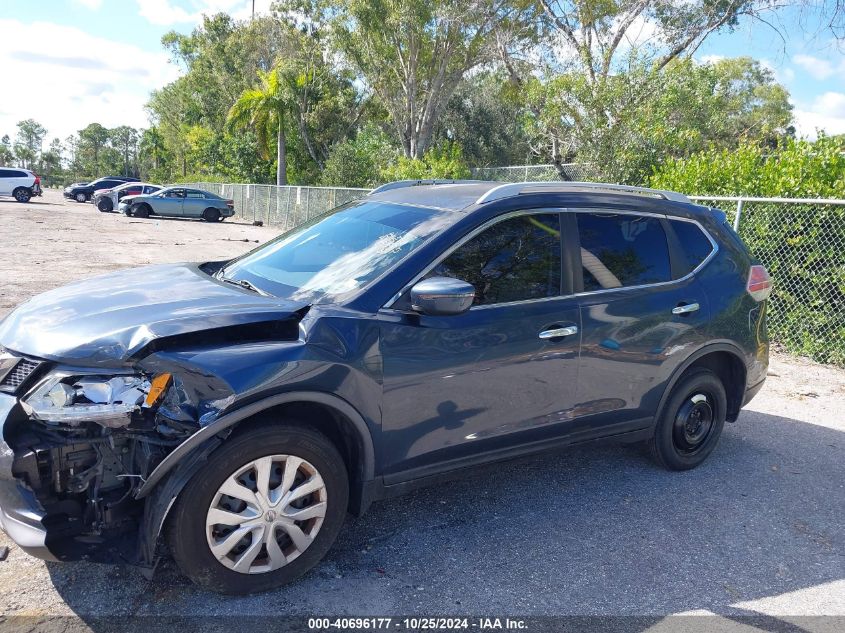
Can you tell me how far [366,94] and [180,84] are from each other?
1117 inches

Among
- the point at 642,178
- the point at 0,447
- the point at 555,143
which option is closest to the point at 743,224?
the point at 642,178

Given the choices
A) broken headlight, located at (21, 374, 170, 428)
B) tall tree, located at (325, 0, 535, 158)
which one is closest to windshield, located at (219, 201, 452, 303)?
broken headlight, located at (21, 374, 170, 428)

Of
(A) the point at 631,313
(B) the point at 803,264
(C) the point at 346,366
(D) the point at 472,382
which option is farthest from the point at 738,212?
(C) the point at 346,366

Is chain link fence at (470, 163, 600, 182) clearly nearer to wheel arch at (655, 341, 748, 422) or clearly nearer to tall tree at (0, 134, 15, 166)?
wheel arch at (655, 341, 748, 422)

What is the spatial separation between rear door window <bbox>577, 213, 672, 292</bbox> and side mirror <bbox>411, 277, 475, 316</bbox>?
3.31ft

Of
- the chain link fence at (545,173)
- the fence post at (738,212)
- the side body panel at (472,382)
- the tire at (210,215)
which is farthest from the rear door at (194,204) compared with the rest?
the side body panel at (472,382)

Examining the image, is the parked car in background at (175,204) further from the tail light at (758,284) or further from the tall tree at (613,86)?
the tail light at (758,284)

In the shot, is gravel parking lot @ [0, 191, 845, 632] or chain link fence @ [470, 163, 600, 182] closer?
gravel parking lot @ [0, 191, 845, 632]

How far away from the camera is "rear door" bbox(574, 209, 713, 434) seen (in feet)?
12.6

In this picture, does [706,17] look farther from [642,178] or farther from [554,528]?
[554,528]

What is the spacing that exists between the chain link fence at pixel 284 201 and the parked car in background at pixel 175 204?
2.13 metres

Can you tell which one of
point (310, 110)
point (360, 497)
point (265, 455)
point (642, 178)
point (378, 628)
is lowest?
point (378, 628)

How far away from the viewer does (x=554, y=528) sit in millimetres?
3744

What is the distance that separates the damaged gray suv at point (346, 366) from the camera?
8.73 feet
